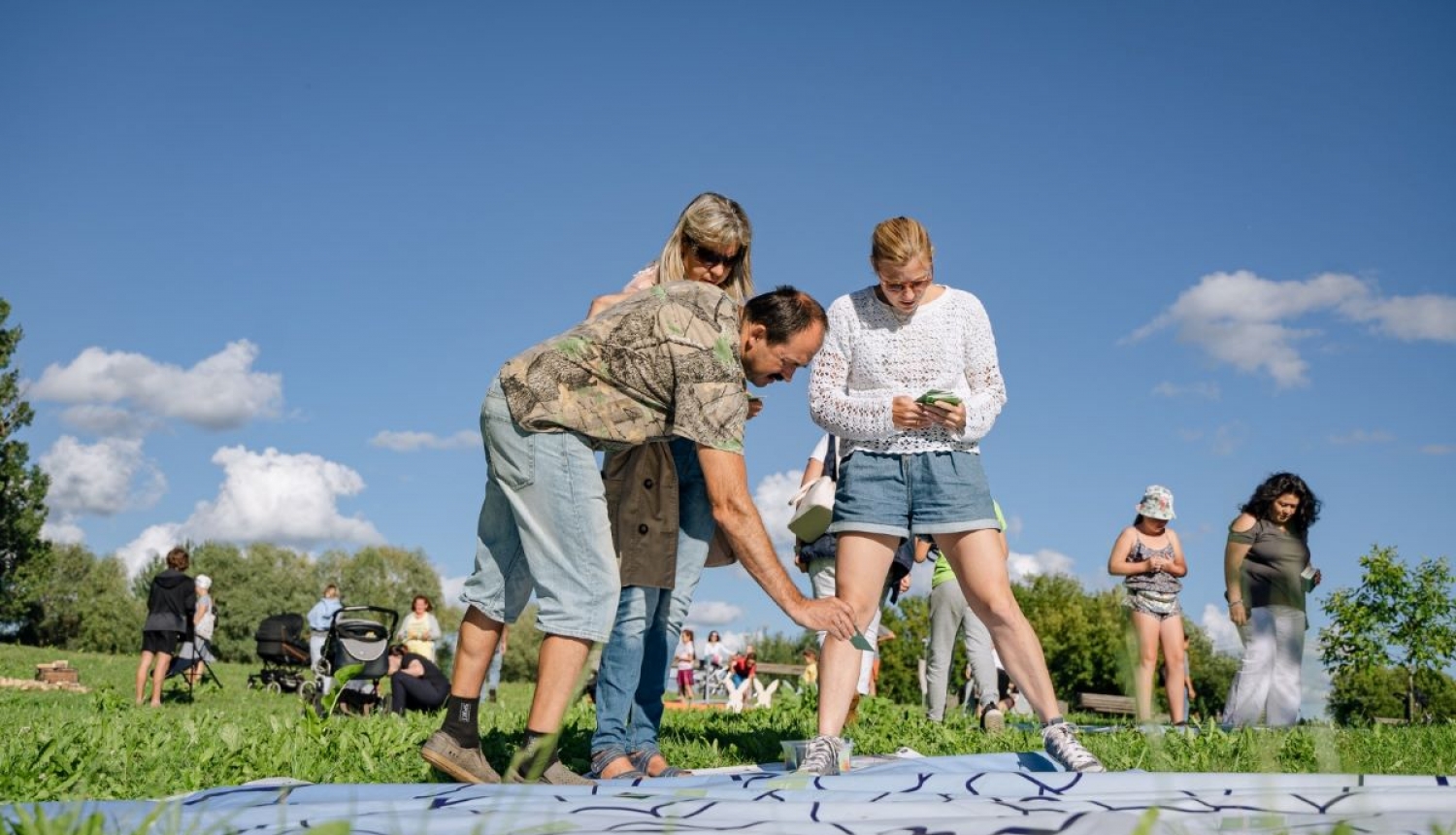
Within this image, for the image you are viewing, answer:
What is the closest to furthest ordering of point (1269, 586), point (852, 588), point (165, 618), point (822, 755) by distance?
point (822, 755)
point (852, 588)
point (1269, 586)
point (165, 618)

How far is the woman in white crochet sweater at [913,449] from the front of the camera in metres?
4.54

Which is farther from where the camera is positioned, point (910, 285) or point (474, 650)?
point (910, 285)

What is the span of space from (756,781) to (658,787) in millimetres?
302

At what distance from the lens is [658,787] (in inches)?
140

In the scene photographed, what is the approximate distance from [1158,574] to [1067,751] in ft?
15.5

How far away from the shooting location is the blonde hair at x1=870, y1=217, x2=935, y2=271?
178 inches

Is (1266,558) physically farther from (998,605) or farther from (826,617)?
(826,617)

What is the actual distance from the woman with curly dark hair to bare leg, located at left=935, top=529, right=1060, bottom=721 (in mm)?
3812

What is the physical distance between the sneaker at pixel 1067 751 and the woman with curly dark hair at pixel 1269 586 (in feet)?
13.1

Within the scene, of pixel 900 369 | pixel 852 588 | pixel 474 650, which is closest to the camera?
pixel 474 650

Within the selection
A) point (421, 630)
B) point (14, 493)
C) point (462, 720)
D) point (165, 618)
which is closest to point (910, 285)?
point (462, 720)

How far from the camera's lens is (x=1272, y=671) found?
7.83m

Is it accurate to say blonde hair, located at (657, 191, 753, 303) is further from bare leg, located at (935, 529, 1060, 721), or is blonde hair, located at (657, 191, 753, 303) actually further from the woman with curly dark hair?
the woman with curly dark hair

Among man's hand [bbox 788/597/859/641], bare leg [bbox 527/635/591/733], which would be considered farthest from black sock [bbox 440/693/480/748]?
man's hand [bbox 788/597/859/641]
